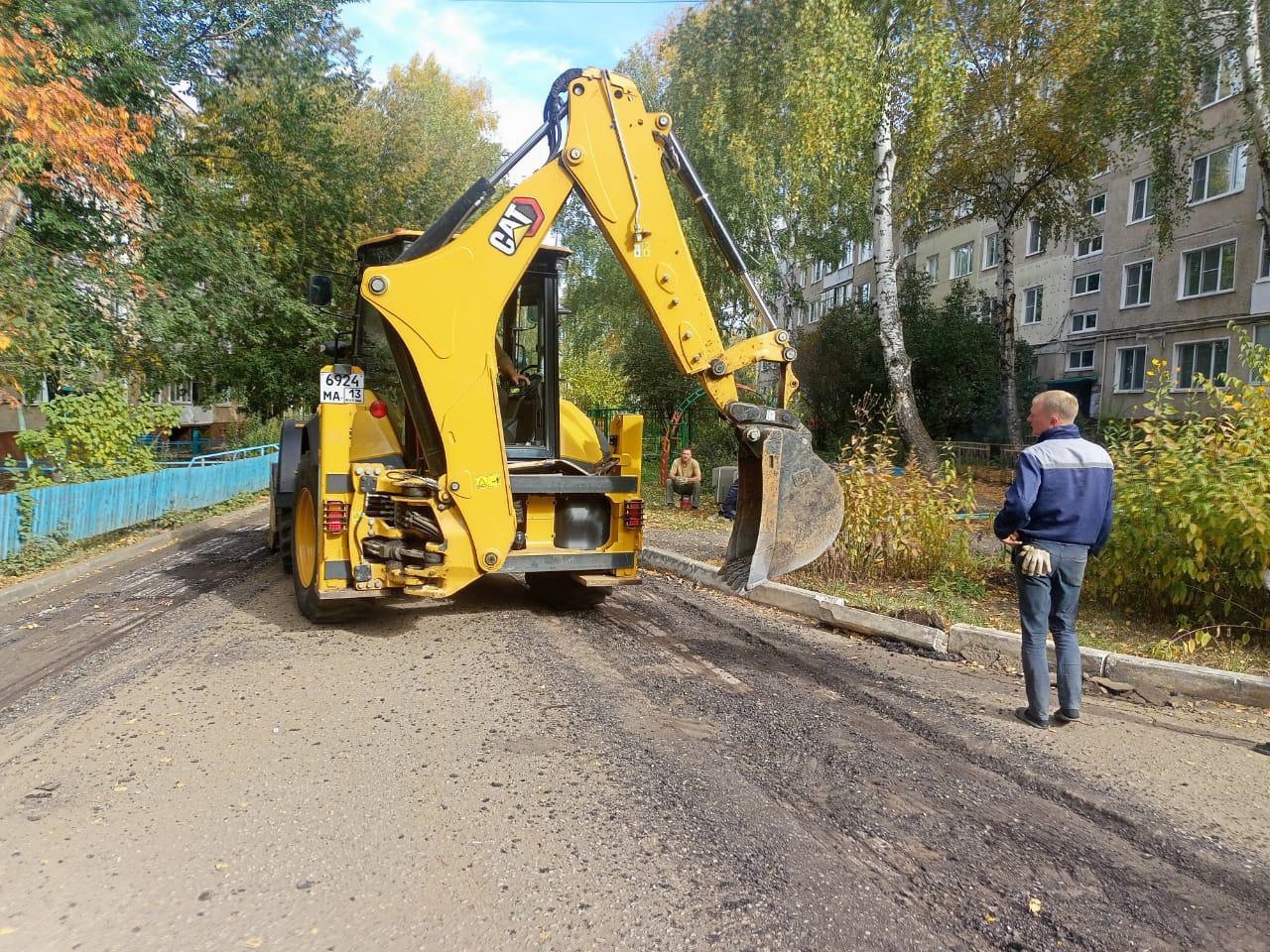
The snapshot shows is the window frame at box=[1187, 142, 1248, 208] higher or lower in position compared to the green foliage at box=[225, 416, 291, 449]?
higher

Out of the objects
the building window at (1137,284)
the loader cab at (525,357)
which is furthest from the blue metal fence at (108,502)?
the building window at (1137,284)

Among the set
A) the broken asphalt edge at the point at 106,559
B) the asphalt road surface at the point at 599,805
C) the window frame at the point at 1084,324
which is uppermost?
the window frame at the point at 1084,324

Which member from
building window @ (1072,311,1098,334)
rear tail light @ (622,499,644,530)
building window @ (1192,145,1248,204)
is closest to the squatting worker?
rear tail light @ (622,499,644,530)

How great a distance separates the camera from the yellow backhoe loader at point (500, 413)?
557 cm

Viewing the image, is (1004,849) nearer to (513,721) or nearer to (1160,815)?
(1160,815)

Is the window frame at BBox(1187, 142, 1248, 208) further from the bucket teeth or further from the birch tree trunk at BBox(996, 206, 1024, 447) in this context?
the bucket teeth

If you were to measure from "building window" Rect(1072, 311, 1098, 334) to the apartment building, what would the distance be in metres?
0.06

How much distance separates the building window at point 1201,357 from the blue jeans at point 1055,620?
24327 mm

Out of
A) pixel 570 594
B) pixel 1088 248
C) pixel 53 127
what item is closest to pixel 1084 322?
pixel 1088 248

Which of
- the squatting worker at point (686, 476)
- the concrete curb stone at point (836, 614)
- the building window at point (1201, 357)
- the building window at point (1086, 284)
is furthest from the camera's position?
the building window at point (1086, 284)

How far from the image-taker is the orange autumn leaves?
8.46m

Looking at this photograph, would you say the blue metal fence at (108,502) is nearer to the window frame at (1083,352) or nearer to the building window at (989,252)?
the window frame at (1083,352)

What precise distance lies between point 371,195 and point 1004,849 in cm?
2347

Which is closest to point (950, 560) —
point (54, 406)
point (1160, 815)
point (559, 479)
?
point (559, 479)
